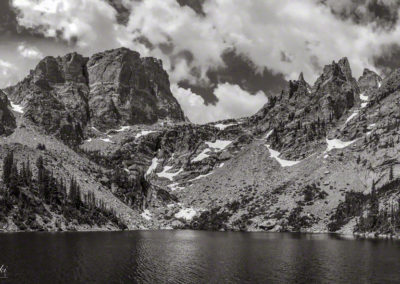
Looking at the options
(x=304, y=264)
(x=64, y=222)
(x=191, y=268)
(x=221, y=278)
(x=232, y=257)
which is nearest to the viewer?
(x=221, y=278)

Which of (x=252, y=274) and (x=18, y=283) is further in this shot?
(x=252, y=274)

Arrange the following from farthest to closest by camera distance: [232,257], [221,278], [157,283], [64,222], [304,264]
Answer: [64,222]
[232,257]
[304,264]
[221,278]
[157,283]

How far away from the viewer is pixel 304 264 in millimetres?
84250

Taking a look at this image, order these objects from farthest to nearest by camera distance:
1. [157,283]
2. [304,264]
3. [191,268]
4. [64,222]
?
[64,222]
[304,264]
[191,268]
[157,283]

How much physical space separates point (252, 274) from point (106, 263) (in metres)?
29.7

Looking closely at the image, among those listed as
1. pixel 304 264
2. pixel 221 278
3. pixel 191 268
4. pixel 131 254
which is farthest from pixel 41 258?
pixel 304 264

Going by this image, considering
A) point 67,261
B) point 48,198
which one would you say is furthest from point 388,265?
point 48,198

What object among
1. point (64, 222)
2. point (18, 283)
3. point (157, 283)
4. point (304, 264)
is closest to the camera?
point (18, 283)

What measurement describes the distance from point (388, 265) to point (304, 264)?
1737cm

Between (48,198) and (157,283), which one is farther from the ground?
(48,198)

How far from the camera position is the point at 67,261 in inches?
3093

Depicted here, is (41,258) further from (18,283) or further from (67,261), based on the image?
(18,283)

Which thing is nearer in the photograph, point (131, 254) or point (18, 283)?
point (18, 283)

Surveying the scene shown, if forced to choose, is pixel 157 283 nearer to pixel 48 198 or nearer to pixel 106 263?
pixel 106 263
